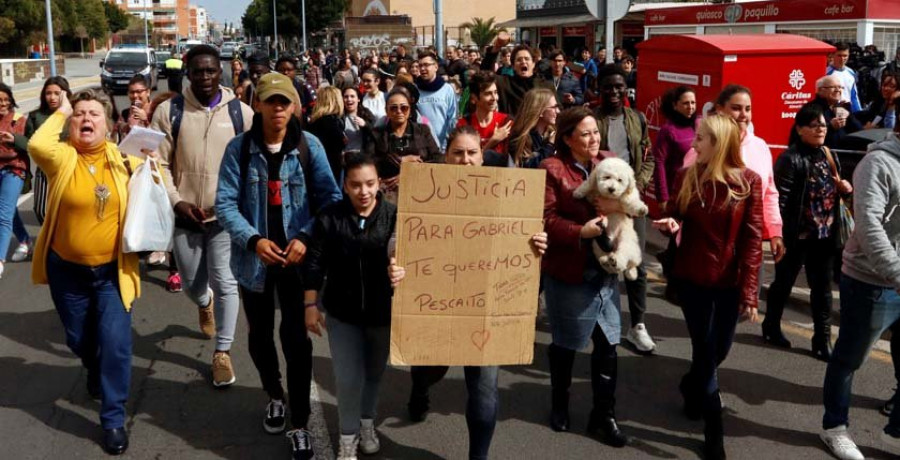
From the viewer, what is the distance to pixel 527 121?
5574 mm

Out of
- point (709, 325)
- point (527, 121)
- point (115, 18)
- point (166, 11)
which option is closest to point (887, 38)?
point (527, 121)

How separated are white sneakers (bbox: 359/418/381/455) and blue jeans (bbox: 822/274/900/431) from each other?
7.37 ft

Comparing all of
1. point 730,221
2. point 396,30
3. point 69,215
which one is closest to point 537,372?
point 730,221

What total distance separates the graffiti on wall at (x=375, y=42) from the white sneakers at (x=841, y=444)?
3644cm

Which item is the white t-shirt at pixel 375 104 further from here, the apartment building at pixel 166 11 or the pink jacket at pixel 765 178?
the apartment building at pixel 166 11

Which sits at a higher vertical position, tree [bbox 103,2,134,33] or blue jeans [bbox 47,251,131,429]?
tree [bbox 103,2,134,33]

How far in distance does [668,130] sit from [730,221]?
2.09 meters

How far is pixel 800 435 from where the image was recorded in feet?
15.1

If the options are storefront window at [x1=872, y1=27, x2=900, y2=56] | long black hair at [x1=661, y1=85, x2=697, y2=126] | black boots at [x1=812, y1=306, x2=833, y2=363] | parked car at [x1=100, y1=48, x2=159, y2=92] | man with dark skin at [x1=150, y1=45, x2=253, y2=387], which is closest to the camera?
man with dark skin at [x1=150, y1=45, x2=253, y2=387]

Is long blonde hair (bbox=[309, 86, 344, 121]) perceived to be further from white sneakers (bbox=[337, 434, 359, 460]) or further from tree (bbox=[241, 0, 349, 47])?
tree (bbox=[241, 0, 349, 47])

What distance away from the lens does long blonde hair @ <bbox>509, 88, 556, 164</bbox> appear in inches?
217

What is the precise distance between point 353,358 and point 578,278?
3.75 ft

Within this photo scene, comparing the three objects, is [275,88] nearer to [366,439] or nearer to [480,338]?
[480,338]

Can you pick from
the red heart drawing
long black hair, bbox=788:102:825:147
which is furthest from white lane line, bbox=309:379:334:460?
long black hair, bbox=788:102:825:147
